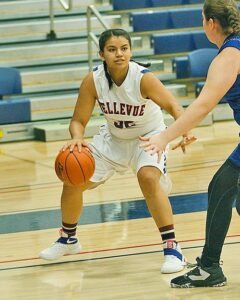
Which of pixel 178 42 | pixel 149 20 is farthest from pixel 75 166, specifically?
pixel 149 20

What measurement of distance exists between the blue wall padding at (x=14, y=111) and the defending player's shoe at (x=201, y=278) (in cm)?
624

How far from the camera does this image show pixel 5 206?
7332 millimetres

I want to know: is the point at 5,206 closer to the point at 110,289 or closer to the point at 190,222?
the point at 190,222

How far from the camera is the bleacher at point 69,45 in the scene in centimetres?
1143

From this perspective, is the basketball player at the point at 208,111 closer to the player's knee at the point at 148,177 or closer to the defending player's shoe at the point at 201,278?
the defending player's shoe at the point at 201,278

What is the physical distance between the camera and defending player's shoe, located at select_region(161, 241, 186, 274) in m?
5.12

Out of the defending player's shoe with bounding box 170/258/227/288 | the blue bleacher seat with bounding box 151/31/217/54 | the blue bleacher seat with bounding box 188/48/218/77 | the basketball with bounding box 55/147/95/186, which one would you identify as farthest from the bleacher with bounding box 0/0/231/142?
the defending player's shoe with bounding box 170/258/227/288

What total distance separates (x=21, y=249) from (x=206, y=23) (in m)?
2.14

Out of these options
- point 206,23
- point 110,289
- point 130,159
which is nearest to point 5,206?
point 130,159

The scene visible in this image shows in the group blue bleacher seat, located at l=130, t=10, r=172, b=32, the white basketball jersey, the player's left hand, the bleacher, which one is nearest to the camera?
the player's left hand

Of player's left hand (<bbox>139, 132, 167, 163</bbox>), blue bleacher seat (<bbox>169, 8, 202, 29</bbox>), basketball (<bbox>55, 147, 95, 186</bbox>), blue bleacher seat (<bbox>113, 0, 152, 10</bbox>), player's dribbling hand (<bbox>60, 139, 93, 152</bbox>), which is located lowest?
basketball (<bbox>55, 147, 95, 186</bbox>)

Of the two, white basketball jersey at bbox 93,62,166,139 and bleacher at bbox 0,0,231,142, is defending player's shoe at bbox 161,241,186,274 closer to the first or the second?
white basketball jersey at bbox 93,62,166,139

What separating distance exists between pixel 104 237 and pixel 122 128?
2.86ft

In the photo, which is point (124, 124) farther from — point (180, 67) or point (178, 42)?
point (178, 42)
